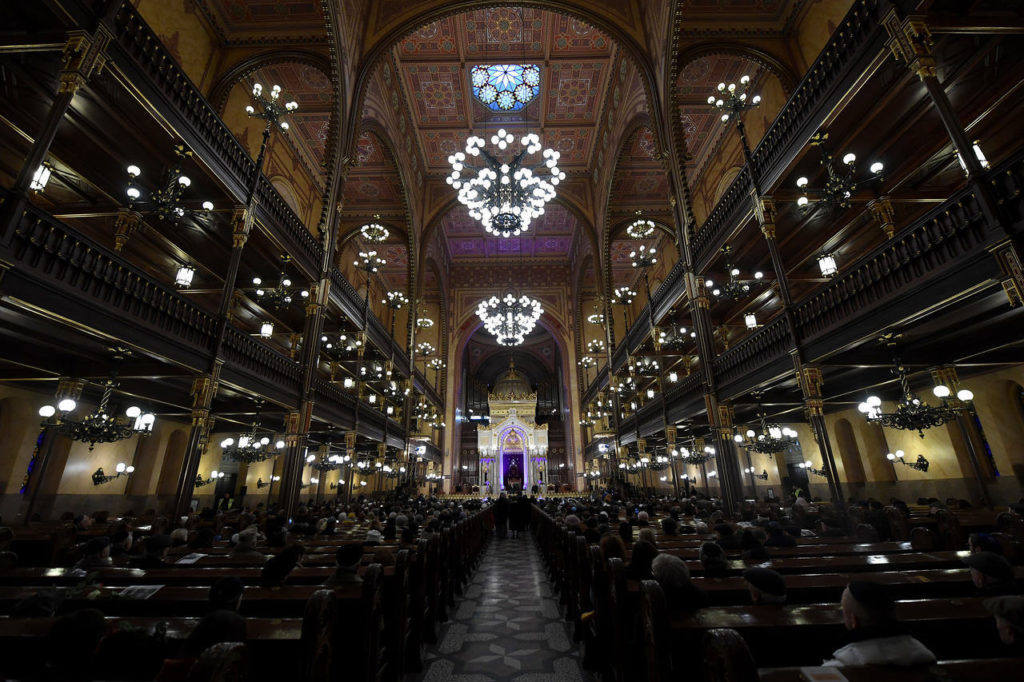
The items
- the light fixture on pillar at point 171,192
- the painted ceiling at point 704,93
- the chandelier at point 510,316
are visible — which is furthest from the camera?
the chandelier at point 510,316

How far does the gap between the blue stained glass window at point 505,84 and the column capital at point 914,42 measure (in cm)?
1483

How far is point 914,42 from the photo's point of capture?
6.42 metres

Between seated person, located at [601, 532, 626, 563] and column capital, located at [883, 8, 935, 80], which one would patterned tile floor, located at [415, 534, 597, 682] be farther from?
column capital, located at [883, 8, 935, 80]

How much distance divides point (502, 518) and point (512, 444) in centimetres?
1897

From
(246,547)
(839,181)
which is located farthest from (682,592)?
(839,181)

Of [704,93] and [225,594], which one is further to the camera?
[704,93]

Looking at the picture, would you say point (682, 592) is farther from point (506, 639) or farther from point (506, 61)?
point (506, 61)

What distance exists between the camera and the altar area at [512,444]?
3453 centimetres

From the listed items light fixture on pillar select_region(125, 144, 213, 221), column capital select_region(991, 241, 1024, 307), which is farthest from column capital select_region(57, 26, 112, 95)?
column capital select_region(991, 241, 1024, 307)

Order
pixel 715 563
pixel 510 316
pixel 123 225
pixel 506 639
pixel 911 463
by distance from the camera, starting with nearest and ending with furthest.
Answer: pixel 715 563, pixel 506 639, pixel 123 225, pixel 911 463, pixel 510 316

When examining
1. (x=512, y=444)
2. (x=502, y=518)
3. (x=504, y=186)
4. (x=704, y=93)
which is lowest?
(x=502, y=518)

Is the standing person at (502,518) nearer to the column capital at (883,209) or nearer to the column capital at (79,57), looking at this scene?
the column capital at (883,209)

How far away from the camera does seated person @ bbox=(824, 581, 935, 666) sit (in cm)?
174

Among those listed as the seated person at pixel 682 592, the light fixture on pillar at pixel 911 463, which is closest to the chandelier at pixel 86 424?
the seated person at pixel 682 592
